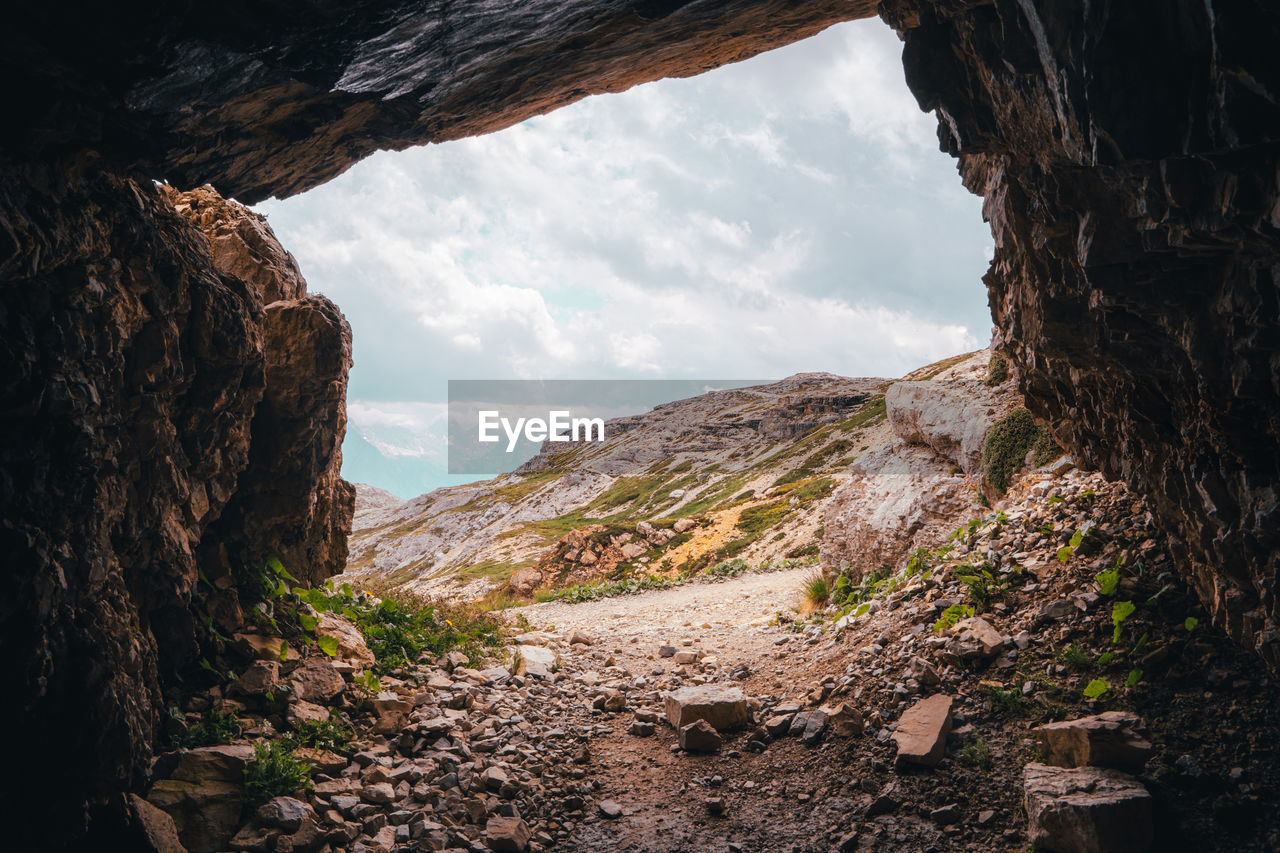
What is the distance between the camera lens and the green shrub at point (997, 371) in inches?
619

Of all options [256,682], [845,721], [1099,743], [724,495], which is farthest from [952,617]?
[724,495]

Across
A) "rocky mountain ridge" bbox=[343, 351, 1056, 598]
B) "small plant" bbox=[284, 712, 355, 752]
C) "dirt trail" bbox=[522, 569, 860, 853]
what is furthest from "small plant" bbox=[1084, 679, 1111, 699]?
"small plant" bbox=[284, 712, 355, 752]

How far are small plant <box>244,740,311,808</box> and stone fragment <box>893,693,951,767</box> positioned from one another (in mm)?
6241

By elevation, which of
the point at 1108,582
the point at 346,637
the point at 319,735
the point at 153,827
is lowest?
the point at 319,735

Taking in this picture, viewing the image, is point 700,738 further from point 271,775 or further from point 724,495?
point 724,495

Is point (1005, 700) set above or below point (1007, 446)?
below

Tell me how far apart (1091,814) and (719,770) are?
4026 mm

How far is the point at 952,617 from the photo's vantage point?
347 inches

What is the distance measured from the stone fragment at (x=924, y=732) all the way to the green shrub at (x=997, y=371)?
1061 centimetres

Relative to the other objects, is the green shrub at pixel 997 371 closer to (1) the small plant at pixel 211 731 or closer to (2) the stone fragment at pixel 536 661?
(2) the stone fragment at pixel 536 661

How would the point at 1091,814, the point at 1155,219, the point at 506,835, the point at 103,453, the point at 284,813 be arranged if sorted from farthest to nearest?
the point at 506,835 → the point at 284,813 → the point at 103,453 → the point at 1091,814 → the point at 1155,219

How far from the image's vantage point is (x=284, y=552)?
9.59 meters

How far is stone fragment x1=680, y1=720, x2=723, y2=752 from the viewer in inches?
326

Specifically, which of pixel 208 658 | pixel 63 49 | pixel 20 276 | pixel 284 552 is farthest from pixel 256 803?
pixel 63 49
